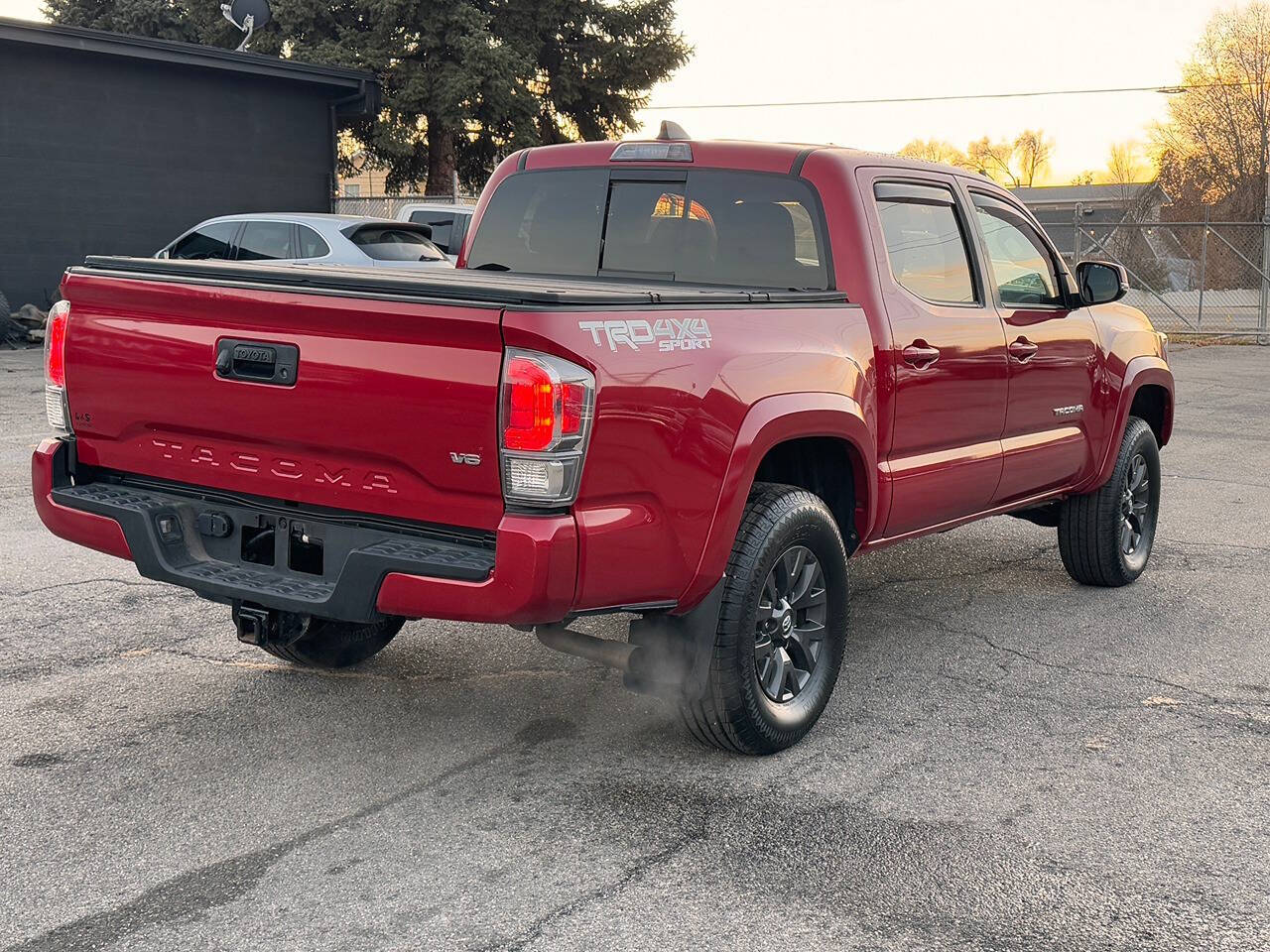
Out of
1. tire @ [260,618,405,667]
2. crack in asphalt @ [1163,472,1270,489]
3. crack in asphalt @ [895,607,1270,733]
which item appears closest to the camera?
crack in asphalt @ [895,607,1270,733]

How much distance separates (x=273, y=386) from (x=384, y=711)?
1.40 meters

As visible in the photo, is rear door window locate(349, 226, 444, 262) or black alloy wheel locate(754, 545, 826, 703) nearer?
black alloy wheel locate(754, 545, 826, 703)

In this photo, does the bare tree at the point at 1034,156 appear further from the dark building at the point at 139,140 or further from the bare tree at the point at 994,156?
the dark building at the point at 139,140

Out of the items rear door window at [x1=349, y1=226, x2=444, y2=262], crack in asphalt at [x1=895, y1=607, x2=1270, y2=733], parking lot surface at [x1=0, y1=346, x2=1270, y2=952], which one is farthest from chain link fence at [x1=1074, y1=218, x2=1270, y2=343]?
parking lot surface at [x1=0, y1=346, x2=1270, y2=952]

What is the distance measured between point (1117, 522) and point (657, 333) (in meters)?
3.66

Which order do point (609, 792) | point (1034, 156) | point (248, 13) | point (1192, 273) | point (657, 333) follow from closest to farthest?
point (657, 333)
point (609, 792)
point (248, 13)
point (1192, 273)
point (1034, 156)

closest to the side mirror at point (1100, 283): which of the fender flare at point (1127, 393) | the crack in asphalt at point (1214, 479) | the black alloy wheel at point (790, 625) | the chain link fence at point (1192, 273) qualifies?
the fender flare at point (1127, 393)

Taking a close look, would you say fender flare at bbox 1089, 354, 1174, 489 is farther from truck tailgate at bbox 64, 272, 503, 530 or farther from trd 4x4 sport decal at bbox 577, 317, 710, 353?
truck tailgate at bbox 64, 272, 503, 530

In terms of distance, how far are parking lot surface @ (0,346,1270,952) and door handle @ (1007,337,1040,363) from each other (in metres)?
1.18

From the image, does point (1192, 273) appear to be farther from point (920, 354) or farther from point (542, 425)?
point (542, 425)

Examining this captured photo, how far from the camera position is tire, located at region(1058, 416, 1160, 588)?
6.53 meters

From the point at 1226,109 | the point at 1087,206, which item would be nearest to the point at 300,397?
the point at 1087,206

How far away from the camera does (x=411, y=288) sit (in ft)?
11.9

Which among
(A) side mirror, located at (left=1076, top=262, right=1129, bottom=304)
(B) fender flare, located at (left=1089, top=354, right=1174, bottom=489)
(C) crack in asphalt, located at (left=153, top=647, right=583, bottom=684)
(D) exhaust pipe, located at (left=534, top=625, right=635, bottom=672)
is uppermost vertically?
(A) side mirror, located at (left=1076, top=262, right=1129, bottom=304)
